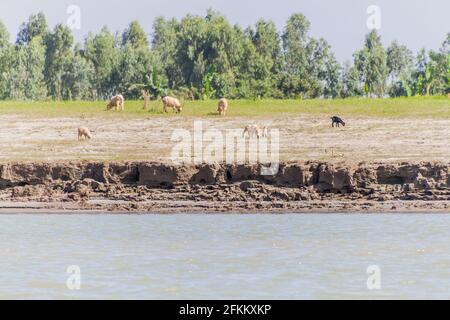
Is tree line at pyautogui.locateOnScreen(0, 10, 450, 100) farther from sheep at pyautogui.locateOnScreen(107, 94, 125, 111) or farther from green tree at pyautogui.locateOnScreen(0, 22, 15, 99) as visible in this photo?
sheep at pyautogui.locateOnScreen(107, 94, 125, 111)

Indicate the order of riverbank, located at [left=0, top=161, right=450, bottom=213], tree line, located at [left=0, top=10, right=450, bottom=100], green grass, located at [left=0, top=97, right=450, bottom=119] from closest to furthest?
riverbank, located at [left=0, top=161, right=450, bottom=213]
green grass, located at [left=0, top=97, right=450, bottom=119]
tree line, located at [left=0, top=10, right=450, bottom=100]

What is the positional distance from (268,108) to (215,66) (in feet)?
133

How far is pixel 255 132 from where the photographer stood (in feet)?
108

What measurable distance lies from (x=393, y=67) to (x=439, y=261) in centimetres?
7202

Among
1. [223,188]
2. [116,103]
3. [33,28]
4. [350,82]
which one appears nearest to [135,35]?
[33,28]

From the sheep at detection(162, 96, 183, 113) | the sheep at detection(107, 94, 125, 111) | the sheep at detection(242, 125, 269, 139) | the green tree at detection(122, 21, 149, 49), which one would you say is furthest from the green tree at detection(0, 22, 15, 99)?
the sheep at detection(242, 125, 269, 139)

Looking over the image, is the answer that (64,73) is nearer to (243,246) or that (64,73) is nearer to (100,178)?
(100,178)

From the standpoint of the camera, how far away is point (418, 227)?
24.2 m

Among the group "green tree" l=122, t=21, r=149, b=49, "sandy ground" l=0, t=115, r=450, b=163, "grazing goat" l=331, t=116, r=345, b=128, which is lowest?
"sandy ground" l=0, t=115, r=450, b=163

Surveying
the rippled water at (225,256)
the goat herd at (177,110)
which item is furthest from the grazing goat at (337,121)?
the rippled water at (225,256)

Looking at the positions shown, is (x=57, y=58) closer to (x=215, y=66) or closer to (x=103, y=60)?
(x=103, y=60)

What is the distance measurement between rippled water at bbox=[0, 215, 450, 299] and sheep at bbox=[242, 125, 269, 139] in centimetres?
667

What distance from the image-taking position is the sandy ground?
29906mm
